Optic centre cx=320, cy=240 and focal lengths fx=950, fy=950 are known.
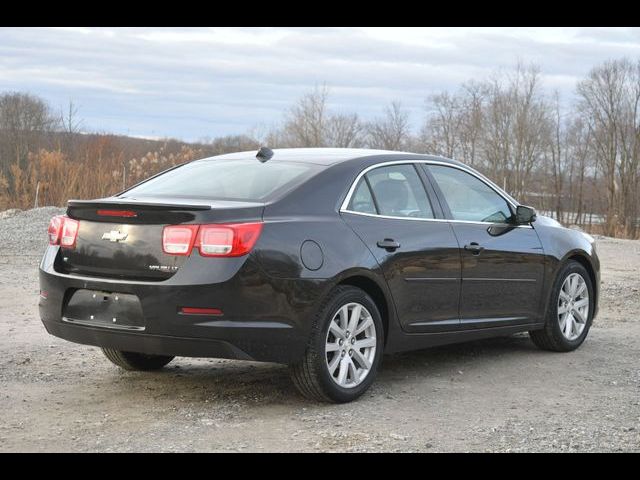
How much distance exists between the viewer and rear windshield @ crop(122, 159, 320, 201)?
5906mm

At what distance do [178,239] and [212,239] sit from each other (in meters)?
0.20

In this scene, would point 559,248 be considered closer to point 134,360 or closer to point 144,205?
point 134,360

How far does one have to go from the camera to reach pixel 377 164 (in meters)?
6.46

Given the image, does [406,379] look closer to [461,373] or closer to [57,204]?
[461,373]

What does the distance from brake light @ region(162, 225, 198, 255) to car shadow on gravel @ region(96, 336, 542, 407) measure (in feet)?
3.65

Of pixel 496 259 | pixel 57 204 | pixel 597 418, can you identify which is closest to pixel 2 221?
pixel 57 204

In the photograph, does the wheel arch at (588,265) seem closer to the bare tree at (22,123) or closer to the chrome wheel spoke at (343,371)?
the chrome wheel spoke at (343,371)

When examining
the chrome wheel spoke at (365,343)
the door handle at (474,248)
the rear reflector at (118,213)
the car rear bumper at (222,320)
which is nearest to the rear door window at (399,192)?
the door handle at (474,248)

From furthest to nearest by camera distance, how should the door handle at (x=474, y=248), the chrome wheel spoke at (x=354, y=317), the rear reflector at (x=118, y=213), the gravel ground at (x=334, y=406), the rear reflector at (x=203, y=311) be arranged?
the door handle at (x=474, y=248) → the chrome wheel spoke at (x=354, y=317) → the rear reflector at (x=118, y=213) → the rear reflector at (x=203, y=311) → the gravel ground at (x=334, y=406)

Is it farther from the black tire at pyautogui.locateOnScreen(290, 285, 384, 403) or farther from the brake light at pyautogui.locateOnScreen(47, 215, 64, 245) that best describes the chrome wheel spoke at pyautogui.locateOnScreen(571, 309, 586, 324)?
the brake light at pyautogui.locateOnScreen(47, 215, 64, 245)

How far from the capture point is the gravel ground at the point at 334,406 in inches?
195

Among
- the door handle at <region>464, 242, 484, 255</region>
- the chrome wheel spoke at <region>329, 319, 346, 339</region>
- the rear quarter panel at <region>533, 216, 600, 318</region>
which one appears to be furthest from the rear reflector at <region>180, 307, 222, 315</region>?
the rear quarter panel at <region>533, 216, 600, 318</region>

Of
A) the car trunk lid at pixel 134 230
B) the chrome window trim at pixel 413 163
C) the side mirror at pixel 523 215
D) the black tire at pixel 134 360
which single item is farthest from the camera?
the side mirror at pixel 523 215

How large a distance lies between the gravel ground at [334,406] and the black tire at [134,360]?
7 cm
